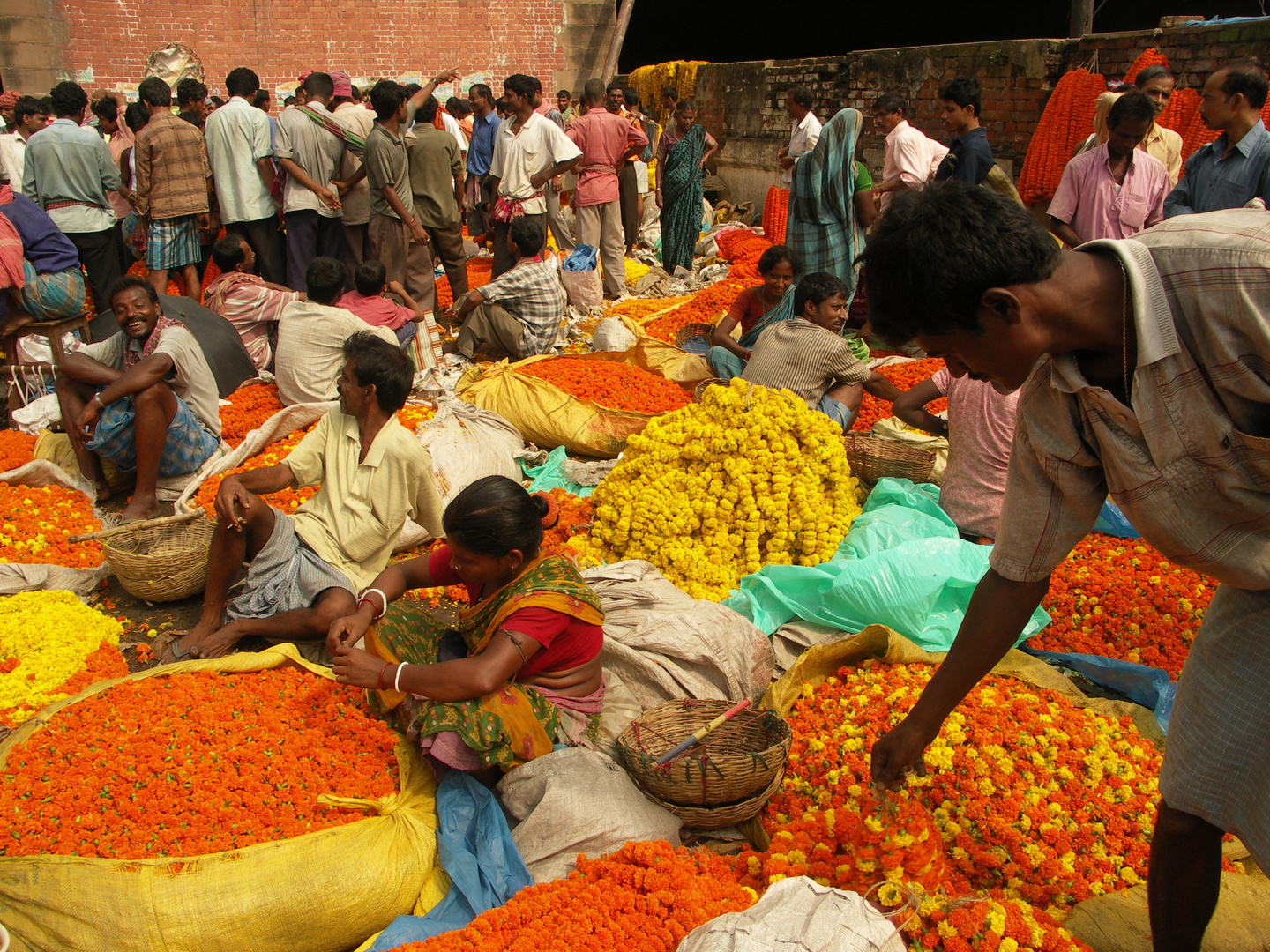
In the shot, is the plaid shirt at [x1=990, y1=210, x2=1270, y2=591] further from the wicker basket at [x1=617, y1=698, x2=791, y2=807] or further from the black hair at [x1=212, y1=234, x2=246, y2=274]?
the black hair at [x1=212, y1=234, x2=246, y2=274]

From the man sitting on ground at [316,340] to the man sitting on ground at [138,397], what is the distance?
0.61 m

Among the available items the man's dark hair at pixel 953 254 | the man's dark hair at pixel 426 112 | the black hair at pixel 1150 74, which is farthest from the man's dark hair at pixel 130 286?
the black hair at pixel 1150 74

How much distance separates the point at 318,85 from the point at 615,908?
7.18 meters

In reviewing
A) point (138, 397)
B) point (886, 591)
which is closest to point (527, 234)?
point (138, 397)

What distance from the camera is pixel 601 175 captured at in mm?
8602

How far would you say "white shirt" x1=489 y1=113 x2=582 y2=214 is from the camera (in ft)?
25.3

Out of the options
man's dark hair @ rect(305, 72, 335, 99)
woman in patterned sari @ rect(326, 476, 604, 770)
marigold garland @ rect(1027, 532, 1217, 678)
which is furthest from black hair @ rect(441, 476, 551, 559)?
man's dark hair @ rect(305, 72, 335, 99)

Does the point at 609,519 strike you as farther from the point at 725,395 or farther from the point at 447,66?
the point at 447,66

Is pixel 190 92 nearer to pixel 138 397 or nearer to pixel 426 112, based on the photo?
pixel 426 112

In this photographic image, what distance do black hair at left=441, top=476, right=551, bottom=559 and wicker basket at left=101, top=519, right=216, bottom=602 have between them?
1.72 m

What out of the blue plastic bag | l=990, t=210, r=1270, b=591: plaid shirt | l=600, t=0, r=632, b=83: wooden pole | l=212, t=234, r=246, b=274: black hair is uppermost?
l=600, t=0, r=632, b=83: wooden pole

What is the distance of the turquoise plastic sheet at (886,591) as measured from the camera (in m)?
3.13

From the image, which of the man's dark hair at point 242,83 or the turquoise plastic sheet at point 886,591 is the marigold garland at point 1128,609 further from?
the man's dark hair at point 242,83

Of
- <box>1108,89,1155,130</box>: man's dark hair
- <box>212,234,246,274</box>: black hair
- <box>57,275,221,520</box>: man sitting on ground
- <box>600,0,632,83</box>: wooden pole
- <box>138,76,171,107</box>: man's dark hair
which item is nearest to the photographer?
<box>57,275,221,520</box>: man sitting on ground
